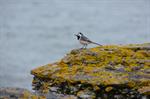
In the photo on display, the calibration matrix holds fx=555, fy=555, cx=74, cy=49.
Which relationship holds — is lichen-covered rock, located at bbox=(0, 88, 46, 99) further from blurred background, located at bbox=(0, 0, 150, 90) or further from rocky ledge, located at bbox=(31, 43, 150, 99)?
blurred background, located at bbox=(0, 0, 150, 90)

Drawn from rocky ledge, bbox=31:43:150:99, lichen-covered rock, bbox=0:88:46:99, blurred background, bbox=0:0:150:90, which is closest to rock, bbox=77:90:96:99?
rocky ledge, bbox=31:43:150:99

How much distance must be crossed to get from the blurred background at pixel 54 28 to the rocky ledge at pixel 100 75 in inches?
269

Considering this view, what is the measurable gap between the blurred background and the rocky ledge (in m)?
6.83

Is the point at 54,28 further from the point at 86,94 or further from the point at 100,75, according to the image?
the point at 86,94

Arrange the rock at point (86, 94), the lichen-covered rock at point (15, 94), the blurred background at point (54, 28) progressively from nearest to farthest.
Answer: the lichen-covered rock at point (15, 94)
the rock at point (86, 94)
the blurred background at point (54, 28)

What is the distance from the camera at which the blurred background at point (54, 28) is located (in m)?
20.5

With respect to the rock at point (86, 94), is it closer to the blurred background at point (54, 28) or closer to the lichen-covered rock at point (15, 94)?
the lichen-covered rock at point (15, 94)

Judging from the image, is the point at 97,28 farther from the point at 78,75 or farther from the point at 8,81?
the point at 78,75

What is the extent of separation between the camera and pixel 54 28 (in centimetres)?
3209

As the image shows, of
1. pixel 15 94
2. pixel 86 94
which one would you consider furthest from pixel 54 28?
pixel 15 94

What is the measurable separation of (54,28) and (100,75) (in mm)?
24095

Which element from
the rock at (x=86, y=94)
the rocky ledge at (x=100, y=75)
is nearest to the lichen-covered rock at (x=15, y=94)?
the rocky ledge at (x=100, y=75)

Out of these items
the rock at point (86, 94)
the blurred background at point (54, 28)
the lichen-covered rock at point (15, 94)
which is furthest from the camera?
the blurred background at point (54, 28)

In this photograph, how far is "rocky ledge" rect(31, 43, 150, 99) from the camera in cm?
771
